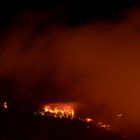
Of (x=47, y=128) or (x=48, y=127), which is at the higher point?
(x=48, y=127)

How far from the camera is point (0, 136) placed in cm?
1548

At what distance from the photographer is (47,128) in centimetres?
1798

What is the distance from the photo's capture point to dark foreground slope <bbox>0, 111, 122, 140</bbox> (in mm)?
16984

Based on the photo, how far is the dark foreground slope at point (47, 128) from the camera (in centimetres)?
1698

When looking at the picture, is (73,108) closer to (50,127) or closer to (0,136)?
(50,127)

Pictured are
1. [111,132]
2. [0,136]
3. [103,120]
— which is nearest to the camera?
[0,136]

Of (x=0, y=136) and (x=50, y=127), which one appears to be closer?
(x=0, y=136)

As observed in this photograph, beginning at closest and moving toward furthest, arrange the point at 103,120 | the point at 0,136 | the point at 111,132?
the point at 0,136 → the point at 103,120 → the point at 111,132

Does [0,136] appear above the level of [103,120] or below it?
below

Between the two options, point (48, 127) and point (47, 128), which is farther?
point (48, 127)

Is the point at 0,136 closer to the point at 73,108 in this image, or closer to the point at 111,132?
the point at 73,108

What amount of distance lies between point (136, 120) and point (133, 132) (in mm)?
1006

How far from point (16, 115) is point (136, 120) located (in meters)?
4.23

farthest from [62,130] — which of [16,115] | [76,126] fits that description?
[16,115]
